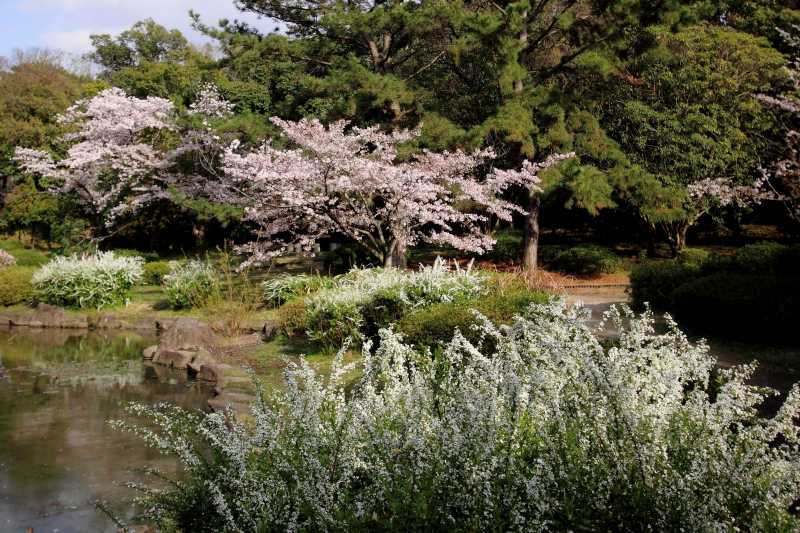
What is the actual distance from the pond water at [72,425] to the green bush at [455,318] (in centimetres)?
295

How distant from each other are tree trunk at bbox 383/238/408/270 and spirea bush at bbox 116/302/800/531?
991 cm

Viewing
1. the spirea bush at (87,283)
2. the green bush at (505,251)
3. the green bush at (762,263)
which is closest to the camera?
the green bush at (762,263)

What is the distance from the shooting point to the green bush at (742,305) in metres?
8.68

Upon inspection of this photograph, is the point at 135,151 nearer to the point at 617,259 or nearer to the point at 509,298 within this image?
the point at 617,259

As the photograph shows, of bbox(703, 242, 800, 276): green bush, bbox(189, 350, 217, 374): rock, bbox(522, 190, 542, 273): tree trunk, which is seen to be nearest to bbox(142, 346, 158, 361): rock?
bbox(189, 350, 217, 374): rock

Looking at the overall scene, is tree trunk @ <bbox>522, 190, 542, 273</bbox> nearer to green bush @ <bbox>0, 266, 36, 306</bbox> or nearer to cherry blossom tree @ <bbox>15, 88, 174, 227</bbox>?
cherry blossom tree @ <bbox>15, 88, 174, 227</bbox>

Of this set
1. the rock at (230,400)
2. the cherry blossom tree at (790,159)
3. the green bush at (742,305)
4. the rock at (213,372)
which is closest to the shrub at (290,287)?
the rock at (213,372)

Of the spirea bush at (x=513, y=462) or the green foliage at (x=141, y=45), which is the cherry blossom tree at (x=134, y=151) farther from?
the green foliage at (x=141, y=45)

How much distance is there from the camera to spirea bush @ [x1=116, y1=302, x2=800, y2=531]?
314 cm

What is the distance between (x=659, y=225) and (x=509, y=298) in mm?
14196

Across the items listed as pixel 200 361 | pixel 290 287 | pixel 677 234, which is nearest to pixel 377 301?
pixel 200 361

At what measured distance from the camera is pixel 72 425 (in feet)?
26.9

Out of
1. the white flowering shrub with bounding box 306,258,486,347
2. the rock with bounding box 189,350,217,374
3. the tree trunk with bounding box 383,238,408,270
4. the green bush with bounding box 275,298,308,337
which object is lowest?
the rock with bounding box 189,350,217,374

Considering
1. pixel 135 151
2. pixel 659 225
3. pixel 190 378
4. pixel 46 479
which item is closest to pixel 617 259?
pixel 659 225
